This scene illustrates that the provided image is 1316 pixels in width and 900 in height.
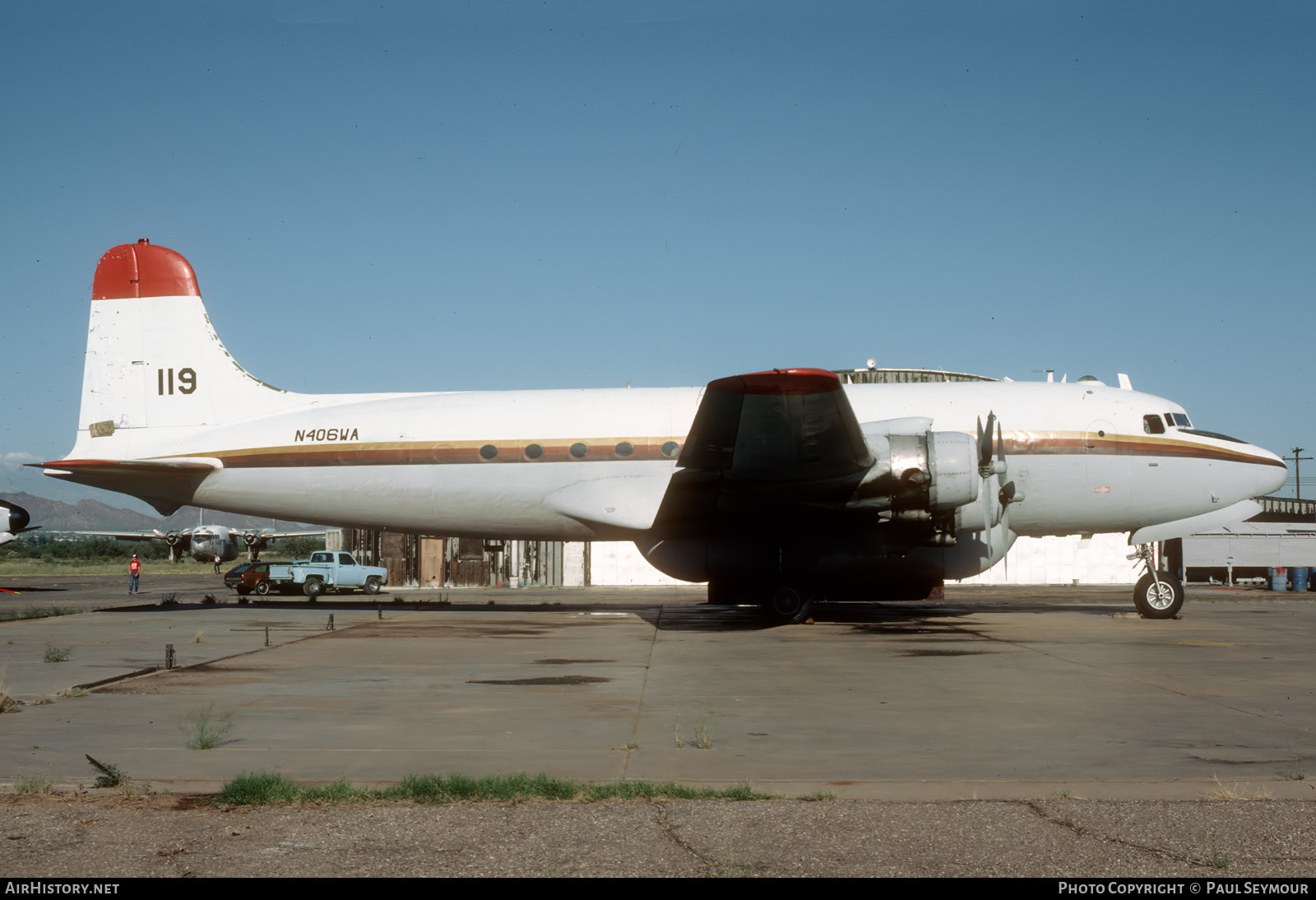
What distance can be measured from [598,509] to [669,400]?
269 centimetres

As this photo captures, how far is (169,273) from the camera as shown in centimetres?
2275

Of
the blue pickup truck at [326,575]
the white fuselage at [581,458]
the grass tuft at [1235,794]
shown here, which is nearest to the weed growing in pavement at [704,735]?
the grass tuft at [1235,794]

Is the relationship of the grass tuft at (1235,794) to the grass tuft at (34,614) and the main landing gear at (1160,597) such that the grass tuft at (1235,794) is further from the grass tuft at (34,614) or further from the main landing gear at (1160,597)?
the grass tuft at (34,614)

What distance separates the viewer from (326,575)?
3844 cm

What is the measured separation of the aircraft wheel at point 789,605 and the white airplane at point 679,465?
0.04 meters

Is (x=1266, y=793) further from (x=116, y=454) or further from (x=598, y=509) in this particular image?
(x=116, y=454)

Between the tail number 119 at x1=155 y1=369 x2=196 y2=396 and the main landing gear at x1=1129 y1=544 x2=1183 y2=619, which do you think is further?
Result: the tail number 119 at x1=155 y1=369 x2=196 y2=396

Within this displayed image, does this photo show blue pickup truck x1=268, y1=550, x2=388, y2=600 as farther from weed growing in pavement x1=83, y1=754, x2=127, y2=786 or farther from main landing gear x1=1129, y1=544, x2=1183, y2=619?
weed growing in pavement x1=83, y1=754, x2=127, y2=786

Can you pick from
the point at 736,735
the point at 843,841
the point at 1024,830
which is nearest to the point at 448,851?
the point at 843,841

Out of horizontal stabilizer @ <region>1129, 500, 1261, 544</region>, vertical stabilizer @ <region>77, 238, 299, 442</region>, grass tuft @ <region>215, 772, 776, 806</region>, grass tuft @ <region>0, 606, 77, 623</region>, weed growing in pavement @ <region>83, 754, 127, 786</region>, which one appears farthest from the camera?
vertical stabilizer @ <region>77, 238, 299, 442</region>

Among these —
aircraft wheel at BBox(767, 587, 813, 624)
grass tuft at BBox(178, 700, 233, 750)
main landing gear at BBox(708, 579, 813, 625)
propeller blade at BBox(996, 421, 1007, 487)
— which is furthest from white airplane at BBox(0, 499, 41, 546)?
propeller blade at BBox(996, 421, 1007, 487)

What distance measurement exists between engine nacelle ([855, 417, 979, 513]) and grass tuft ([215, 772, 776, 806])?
1136 centimetres

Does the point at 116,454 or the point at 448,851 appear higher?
the point at 116,454

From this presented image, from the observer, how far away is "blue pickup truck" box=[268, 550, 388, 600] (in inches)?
1463
